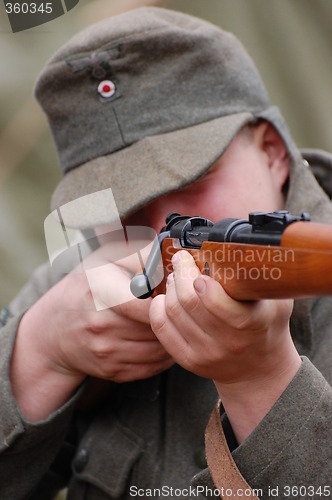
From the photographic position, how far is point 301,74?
7.29 feet

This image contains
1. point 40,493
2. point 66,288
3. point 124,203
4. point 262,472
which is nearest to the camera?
point 262,472

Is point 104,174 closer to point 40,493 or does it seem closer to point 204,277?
point 204,277

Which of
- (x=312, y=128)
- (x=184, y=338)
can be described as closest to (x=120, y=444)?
(x=184, y=338)

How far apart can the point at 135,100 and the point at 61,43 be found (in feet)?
2.79

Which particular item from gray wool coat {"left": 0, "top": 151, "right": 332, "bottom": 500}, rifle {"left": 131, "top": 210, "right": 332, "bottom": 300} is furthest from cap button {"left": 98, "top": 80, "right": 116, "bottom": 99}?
rifle {"left": 131, "top": 210, "right": 332, "bottom": 300}

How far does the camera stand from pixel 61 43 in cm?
202

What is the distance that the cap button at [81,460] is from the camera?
1.37 meters

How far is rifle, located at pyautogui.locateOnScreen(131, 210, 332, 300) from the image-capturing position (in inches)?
25.2

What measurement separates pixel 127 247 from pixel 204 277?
444 millimetres

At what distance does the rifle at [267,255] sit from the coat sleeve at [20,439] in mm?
616

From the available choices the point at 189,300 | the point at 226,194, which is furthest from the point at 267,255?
the point at 226,194

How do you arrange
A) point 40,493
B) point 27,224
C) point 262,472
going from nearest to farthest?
point 262,472 < point 40,493 < point 27,224

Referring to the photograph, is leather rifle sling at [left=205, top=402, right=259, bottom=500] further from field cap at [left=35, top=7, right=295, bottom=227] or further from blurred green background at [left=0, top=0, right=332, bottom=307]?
blurred green background at [left=0, top=0, right=332, bottom=307]

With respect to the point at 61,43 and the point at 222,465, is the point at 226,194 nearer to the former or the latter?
the point at 222,465
